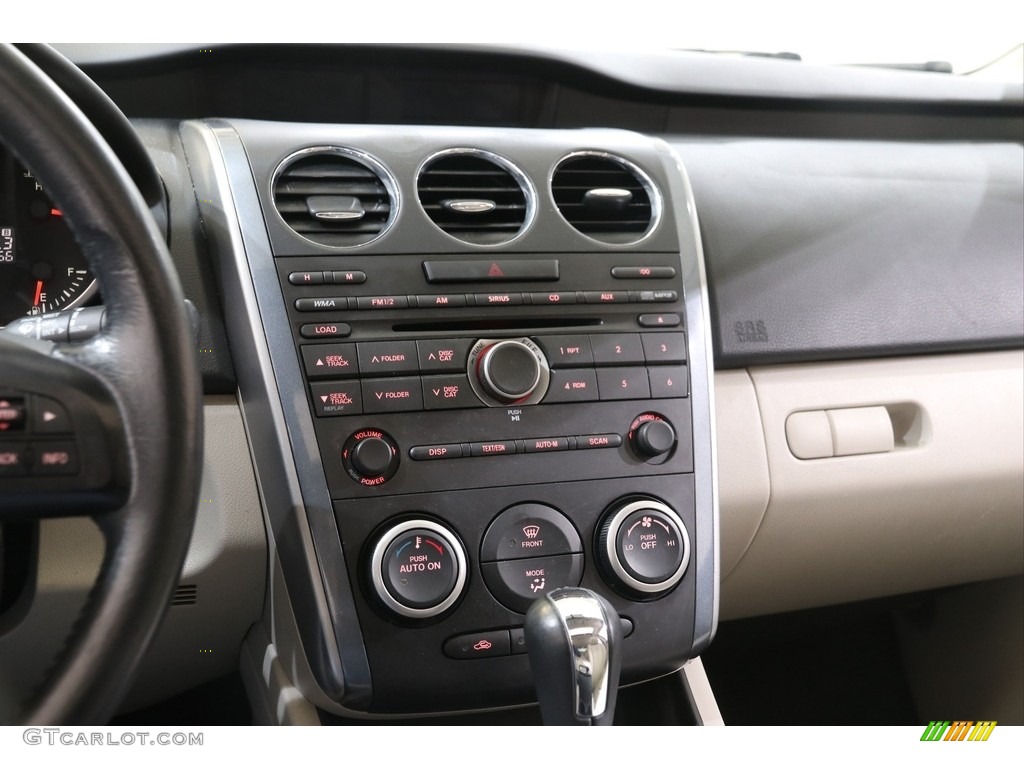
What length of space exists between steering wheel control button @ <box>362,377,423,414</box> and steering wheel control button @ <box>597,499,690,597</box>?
223 mm

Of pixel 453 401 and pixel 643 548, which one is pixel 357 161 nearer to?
pixel 453 401

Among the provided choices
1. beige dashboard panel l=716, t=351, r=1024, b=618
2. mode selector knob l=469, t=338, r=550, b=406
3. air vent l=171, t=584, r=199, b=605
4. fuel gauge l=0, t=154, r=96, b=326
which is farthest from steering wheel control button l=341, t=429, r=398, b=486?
beige dashboard panel l=716, t=351, r=1024, b=618

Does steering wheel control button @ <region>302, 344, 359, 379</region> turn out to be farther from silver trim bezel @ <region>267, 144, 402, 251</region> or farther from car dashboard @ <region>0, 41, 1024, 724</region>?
silver trim bezel @ <region>267, 144, 402, 251</region>

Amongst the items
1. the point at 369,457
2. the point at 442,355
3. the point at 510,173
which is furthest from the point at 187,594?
the point at 510,173

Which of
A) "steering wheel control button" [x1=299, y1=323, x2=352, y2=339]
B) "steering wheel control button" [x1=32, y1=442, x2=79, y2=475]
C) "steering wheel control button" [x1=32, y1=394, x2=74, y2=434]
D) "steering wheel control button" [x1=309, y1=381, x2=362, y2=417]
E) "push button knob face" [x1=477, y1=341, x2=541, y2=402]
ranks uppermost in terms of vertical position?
"steering wheel control button" [x1=32, y1=394, x2=74, y2=434]

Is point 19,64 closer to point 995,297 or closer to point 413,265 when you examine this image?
point 413,265

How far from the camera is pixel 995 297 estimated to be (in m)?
1.35

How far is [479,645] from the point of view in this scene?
0.95m

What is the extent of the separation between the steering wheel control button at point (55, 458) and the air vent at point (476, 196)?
0.51 meters

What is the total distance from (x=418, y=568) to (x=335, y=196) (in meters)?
0.38

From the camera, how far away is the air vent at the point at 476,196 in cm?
106

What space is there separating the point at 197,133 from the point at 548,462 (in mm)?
506

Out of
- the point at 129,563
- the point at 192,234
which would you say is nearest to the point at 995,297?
the point at 192,234

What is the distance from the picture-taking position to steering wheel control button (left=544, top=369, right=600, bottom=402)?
3.34ft
